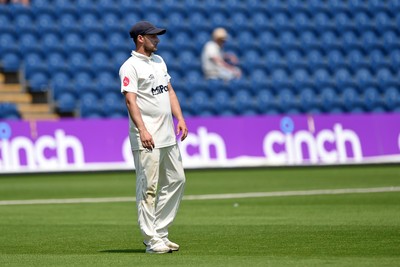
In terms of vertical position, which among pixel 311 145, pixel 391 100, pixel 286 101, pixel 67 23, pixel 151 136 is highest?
pixel 67 23

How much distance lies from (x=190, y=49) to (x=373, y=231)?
1615 cm

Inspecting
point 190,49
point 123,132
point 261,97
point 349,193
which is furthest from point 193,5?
point 349,193

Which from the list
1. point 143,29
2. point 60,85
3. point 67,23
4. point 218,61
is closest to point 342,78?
point 218,61

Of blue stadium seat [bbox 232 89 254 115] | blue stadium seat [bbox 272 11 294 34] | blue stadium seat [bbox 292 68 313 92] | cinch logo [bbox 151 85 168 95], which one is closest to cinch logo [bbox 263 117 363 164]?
blue stadium seat [bbox 232 89 254 115]

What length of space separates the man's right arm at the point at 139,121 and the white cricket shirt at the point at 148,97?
0.31 feet

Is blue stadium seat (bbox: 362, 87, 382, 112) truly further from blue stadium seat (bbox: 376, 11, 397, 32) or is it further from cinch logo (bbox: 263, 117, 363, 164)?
cinch logo (bbox: 263, 117, 363, 164)

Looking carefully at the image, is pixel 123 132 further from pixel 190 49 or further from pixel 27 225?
pixel 27 225

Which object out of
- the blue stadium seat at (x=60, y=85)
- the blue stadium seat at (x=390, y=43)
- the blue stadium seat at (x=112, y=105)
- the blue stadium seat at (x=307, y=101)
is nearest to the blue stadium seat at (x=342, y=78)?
the blue stadium seat at (x=307, y=101)

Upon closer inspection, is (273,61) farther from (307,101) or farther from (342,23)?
(342,23)

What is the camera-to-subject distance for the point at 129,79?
30.5ft

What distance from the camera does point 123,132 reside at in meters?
21.5

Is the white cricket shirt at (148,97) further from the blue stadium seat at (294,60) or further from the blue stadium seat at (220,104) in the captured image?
the blue stadium seat at (294,60)

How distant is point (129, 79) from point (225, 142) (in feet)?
42.6

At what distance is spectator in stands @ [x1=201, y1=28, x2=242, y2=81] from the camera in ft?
77.9
